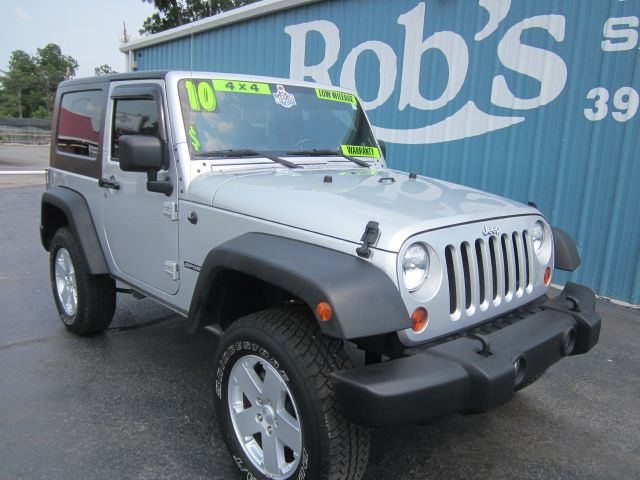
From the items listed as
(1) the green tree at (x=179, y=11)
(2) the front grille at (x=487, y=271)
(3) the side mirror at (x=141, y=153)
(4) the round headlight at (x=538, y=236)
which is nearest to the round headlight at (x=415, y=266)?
(2) the front grille at (x=487, y=271)

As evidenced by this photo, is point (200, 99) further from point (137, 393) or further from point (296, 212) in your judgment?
point (137, 393)

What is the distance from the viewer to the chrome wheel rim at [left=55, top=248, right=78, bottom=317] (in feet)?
13.2

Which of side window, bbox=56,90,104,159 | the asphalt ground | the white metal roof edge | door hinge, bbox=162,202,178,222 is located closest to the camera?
the asphalt ground

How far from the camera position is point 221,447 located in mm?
2734

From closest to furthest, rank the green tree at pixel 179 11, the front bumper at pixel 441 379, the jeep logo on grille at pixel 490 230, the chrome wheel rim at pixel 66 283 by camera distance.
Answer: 1. the front bumper at pixel 441 379
2. the jeep logo on grille at pixel 490 230
3. the chrome wheel rim at pixel 66 283
4. the green tree at pixel 179 11

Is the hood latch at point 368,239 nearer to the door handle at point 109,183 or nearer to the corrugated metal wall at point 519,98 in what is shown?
the door handle at point 109,183

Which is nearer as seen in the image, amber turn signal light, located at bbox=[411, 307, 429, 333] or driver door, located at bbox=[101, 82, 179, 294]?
amber turn signal light, located at bbox=[411, 307, 429, 333]

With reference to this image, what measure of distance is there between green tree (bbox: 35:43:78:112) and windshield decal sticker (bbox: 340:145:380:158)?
78815 millimetres

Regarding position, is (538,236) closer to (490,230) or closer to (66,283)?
(490,230)

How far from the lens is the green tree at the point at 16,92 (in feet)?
242

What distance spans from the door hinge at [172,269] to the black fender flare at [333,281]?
778 mm

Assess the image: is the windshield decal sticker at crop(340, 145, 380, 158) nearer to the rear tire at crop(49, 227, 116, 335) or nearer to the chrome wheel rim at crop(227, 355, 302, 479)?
the chrome wheel rim at crop(227, 355, 302, 479)

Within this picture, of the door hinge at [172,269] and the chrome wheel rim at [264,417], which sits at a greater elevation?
the door hinge at [172,269]

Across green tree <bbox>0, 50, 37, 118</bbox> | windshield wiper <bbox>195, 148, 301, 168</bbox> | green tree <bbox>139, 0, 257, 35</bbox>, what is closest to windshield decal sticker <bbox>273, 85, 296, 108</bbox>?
windshield wiper <bbox>195, 148, 301, 168</bbox>
